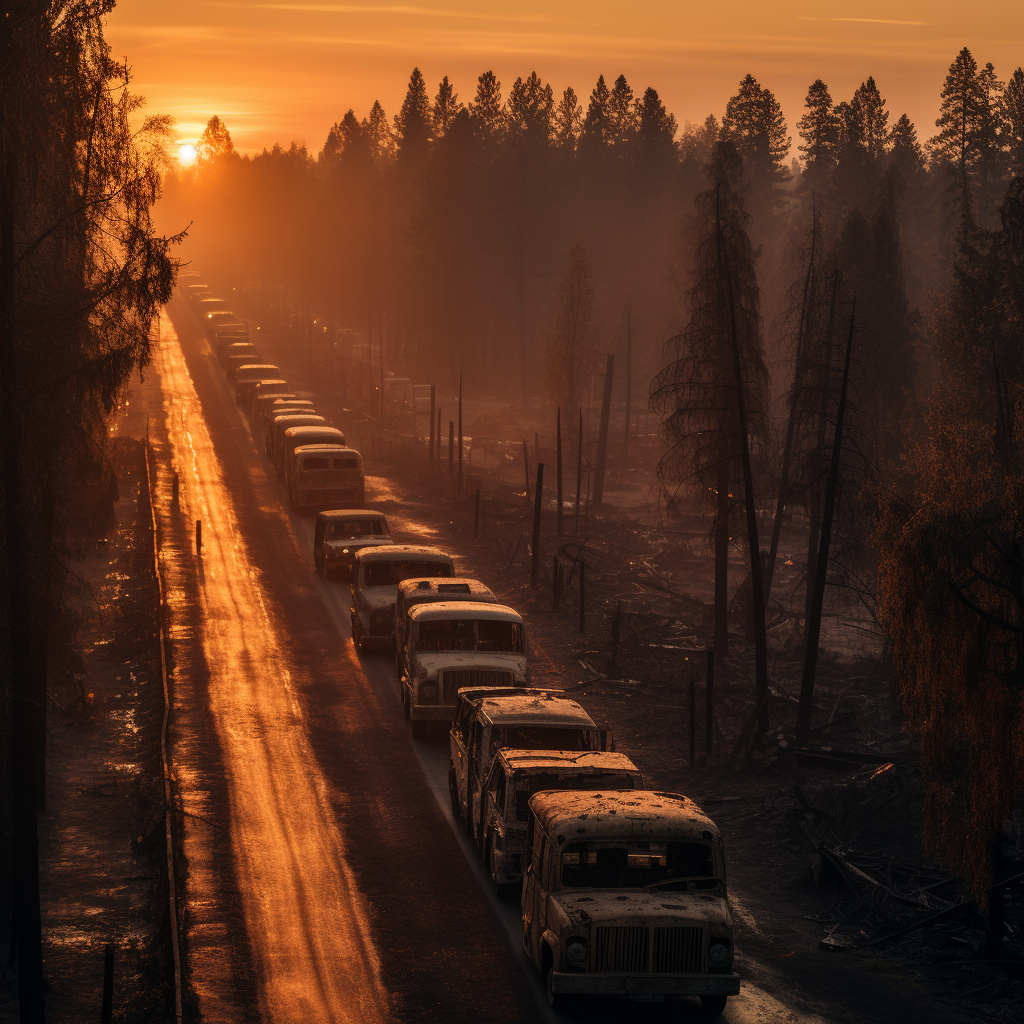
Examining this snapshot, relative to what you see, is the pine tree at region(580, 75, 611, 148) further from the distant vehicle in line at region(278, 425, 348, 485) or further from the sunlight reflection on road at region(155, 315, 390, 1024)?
the sunlight reflection on road at region(155, 315, 390, 1024)

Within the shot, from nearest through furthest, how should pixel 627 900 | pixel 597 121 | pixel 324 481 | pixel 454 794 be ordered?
pixel 627 900, pixel 454 794, pixel 324 481, pixel 597 121

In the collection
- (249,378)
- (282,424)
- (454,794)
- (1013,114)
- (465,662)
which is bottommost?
(454,794)

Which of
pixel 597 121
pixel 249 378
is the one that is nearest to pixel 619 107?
pixel 597 121

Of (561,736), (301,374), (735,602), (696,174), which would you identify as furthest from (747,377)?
(696,174)

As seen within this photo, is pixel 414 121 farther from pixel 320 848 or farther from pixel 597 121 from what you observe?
pixel 320 848

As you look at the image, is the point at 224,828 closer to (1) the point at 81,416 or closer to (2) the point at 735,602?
(1) the point at 81,416
